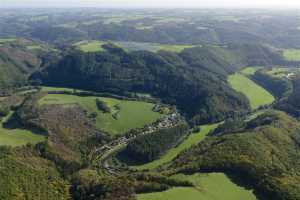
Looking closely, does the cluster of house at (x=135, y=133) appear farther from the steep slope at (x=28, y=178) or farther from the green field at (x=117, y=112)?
the steep slope at (x=28, y=178)

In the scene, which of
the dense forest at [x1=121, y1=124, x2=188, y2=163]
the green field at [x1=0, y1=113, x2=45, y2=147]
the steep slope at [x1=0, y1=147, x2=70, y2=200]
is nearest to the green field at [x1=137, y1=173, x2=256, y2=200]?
the steep slope at [x1=0, y1=147, x2=70, y2=200]

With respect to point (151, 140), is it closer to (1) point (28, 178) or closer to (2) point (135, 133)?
(2) point (135, 133)

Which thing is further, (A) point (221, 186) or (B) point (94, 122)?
(B) point (94, 122)

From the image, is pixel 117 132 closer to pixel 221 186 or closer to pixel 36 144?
pixel 36 144

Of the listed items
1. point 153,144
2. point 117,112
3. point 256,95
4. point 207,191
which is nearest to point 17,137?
point 153,144

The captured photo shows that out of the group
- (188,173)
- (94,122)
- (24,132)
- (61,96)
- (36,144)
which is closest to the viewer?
(188,173)

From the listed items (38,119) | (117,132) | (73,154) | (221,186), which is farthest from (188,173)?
(38,119)
